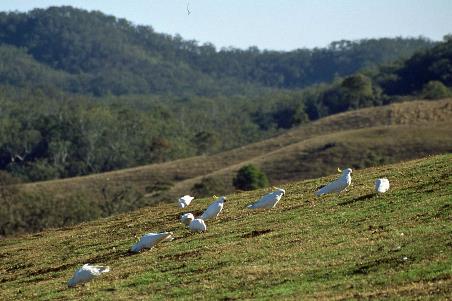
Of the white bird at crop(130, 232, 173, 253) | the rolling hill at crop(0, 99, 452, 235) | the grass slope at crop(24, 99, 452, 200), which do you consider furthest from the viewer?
the grass slope at crop(24, 99, 452, 200)

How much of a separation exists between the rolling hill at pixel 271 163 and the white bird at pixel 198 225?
41.9 metres

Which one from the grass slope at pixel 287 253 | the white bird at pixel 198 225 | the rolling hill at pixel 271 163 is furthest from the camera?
the rolling hill at pixel 271 163

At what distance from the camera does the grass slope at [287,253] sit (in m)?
15.6

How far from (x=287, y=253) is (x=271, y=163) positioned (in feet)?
236

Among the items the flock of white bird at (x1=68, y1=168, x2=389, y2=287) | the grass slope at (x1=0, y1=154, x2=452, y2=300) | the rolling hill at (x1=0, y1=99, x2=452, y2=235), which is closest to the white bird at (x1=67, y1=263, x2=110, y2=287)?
the flock of white bird at (x1=68, y1=168, x2=389, y2=287)

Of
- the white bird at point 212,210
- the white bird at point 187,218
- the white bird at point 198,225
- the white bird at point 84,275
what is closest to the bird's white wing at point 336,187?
the white bird at point 212,210

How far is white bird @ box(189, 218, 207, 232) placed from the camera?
22719 millimetres

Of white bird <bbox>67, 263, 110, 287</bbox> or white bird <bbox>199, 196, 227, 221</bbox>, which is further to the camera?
white bird <bbox>199, 196, 227, 221</bbox>

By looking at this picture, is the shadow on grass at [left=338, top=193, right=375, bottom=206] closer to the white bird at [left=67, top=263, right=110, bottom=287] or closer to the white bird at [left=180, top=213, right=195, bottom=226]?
the white bird at [left=180, top=213, right=195, bottom=226]

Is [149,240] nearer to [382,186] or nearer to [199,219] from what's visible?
[199,219]

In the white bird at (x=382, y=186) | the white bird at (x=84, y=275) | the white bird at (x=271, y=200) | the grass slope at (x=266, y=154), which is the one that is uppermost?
the white bird at (x=382, y=186)

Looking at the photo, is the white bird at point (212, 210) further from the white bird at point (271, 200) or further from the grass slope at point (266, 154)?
the grass slope at point (266, 154)

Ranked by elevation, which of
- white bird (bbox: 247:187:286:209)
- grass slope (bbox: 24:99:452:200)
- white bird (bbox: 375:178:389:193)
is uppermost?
white bird (bbox: 375:178:389:193)

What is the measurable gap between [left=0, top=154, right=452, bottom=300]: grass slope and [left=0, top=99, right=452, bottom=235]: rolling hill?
131 ft
